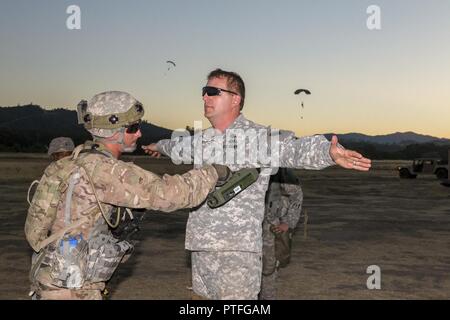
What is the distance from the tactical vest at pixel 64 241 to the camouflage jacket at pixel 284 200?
131 inches

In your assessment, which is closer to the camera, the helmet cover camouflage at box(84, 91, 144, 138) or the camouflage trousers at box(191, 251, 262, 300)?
the helmet cover camouflage at box(84, 91, 144, 138)

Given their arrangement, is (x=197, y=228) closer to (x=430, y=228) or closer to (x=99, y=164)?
(x=99, y=164)

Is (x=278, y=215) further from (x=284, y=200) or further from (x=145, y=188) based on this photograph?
(x=145, y=188)

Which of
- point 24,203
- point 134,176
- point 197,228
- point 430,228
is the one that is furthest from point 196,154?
point 24,203

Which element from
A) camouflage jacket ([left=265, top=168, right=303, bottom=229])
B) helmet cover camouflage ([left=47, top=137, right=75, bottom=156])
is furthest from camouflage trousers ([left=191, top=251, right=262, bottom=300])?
helmet cover camouflage ([left=47, top=137, right=75, bottom=156])

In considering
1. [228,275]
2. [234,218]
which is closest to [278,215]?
[234,218]

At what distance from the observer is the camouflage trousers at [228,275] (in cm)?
384

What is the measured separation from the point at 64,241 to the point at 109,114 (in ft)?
2.61

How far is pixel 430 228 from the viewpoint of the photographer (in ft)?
51.6

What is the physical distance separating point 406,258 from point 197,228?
818 cm

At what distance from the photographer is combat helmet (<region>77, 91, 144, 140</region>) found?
348 centimetres

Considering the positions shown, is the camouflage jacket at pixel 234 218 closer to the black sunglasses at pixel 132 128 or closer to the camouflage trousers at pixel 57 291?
the black sunglasses at pixel 132 128

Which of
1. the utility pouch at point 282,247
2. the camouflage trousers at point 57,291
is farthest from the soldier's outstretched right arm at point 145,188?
the utility pouch at point 282,247

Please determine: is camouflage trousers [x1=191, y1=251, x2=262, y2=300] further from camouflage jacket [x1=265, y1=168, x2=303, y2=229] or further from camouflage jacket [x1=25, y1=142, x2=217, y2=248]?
camouflage jacket [x1=265, y1=168, x2=303, y2=229]
